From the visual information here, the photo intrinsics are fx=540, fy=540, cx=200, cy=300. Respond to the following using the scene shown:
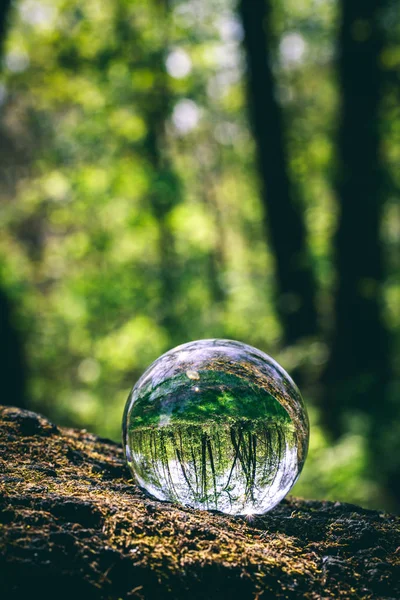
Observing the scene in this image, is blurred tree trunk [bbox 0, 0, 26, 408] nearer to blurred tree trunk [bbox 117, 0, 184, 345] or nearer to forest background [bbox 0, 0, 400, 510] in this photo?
forest background [bbox 0, 0, 400, 510]

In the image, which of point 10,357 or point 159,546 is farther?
point 10,357

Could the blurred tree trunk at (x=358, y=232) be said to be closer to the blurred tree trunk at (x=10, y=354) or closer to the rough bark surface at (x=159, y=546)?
the blurred tree trunk at (x=10, y=354)

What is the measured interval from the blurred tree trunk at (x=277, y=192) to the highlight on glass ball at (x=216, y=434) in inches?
268

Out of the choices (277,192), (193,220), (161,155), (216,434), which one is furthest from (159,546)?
(277,192)

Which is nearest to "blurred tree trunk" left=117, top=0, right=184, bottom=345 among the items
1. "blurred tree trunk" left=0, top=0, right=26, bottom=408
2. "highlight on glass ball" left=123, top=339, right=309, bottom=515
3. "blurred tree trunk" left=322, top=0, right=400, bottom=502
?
"blurred tree trunk" left=0, top=0, right=26, bottom=408

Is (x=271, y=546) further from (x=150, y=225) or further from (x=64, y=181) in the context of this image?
(x=64, y=181)

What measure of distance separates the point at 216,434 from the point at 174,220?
6.50 meters

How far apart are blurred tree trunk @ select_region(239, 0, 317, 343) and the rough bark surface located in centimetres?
694

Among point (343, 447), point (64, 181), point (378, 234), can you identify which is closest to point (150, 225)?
point (64, 181)

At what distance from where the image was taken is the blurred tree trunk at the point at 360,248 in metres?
8.51

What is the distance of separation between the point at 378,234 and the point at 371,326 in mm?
1580

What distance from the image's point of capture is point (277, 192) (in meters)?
9.16

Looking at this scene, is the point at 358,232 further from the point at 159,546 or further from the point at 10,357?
the point at 159,546

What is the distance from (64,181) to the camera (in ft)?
30.2
